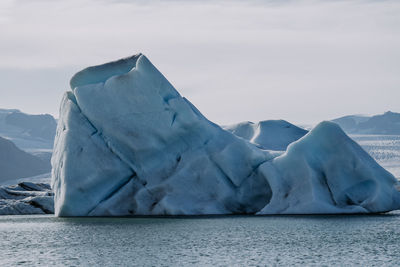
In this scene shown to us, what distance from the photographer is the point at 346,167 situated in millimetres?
27000

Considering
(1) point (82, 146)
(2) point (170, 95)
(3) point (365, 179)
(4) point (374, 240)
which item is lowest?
(4) point (374, 240)

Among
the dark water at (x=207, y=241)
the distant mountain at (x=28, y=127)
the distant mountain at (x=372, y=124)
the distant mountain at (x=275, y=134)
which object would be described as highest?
the distant mountain at (x=28, y=127)

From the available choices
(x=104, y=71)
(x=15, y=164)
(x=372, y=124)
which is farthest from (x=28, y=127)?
(x=104, y=71)

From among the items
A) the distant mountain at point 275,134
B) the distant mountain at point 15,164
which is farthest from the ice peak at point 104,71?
the distant mountain at point 15,164

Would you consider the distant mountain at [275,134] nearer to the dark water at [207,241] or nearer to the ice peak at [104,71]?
the ice peak at [104,71]

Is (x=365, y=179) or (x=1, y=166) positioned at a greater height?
(x=1, y=166)

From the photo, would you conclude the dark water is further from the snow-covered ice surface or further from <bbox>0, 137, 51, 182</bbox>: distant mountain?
<bbox>0, 137, 51, 182</bbox>: distant mountain

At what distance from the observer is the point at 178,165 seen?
27.9m

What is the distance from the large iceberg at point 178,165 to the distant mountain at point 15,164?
9078cm

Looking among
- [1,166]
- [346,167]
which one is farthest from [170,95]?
[1,166]

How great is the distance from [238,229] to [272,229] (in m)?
1.12

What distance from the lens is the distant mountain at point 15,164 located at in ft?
380

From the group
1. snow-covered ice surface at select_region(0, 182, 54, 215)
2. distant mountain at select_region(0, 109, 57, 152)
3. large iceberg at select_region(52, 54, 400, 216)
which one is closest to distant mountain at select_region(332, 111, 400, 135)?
snow-covered ice surface at select_region(0, 182, 54, 215)

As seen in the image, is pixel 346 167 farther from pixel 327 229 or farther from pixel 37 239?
pixel 37 239
